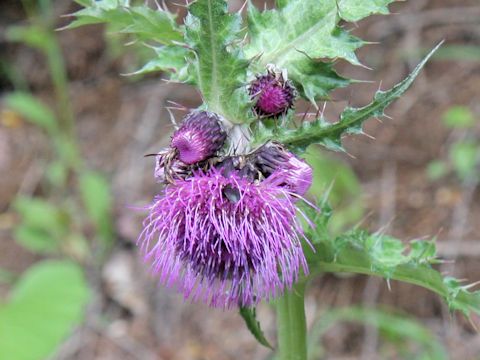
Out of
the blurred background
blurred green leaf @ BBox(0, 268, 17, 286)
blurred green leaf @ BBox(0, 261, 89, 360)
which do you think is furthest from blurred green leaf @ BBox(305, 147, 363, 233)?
blurred green leaf @ BBox(0, 268, 17, 286)

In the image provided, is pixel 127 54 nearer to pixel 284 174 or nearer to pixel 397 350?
pixel 397 350

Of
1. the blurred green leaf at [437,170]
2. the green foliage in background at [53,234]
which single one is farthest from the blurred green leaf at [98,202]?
the blurred green leaf at [437,170]

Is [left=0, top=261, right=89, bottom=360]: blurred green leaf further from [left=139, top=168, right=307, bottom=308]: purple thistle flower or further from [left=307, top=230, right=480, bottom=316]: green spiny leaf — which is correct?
[left=307, top=230, right=480, bottom=316]: green spiny leaf

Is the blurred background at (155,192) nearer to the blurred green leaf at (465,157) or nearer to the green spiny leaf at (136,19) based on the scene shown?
the blurred green leaf at (465,157)

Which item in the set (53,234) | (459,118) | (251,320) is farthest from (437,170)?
(251,320)

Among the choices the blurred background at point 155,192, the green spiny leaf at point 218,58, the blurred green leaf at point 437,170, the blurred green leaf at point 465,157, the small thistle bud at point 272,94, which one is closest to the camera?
the green spiny leaf at point 218,58

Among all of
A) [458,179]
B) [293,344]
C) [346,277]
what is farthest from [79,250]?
[293,344]
